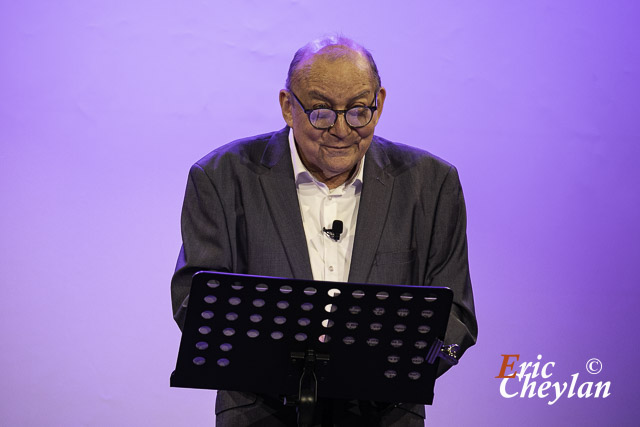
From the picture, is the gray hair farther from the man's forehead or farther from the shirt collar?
the shirt collar

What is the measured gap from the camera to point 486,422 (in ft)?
12.8

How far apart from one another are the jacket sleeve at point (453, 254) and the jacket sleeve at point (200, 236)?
722 millimetres

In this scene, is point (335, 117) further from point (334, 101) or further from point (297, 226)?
point (297, 226)

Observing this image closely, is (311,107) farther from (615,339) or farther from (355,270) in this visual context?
(615,339)

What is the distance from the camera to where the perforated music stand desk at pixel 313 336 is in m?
2.06

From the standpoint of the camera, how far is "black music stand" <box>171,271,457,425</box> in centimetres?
207

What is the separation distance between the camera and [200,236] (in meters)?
2.70

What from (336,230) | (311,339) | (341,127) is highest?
(341,127)

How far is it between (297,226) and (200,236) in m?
0.33

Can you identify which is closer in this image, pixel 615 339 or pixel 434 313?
pixel 434 313

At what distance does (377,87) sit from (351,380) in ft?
3.33

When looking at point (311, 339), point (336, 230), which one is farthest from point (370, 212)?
point (311, 339)

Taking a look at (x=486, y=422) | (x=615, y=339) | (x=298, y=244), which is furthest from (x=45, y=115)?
(x=615, y=339)

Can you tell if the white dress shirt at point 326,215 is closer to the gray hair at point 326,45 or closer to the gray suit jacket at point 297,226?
the gray suit jacket at point 297,226
